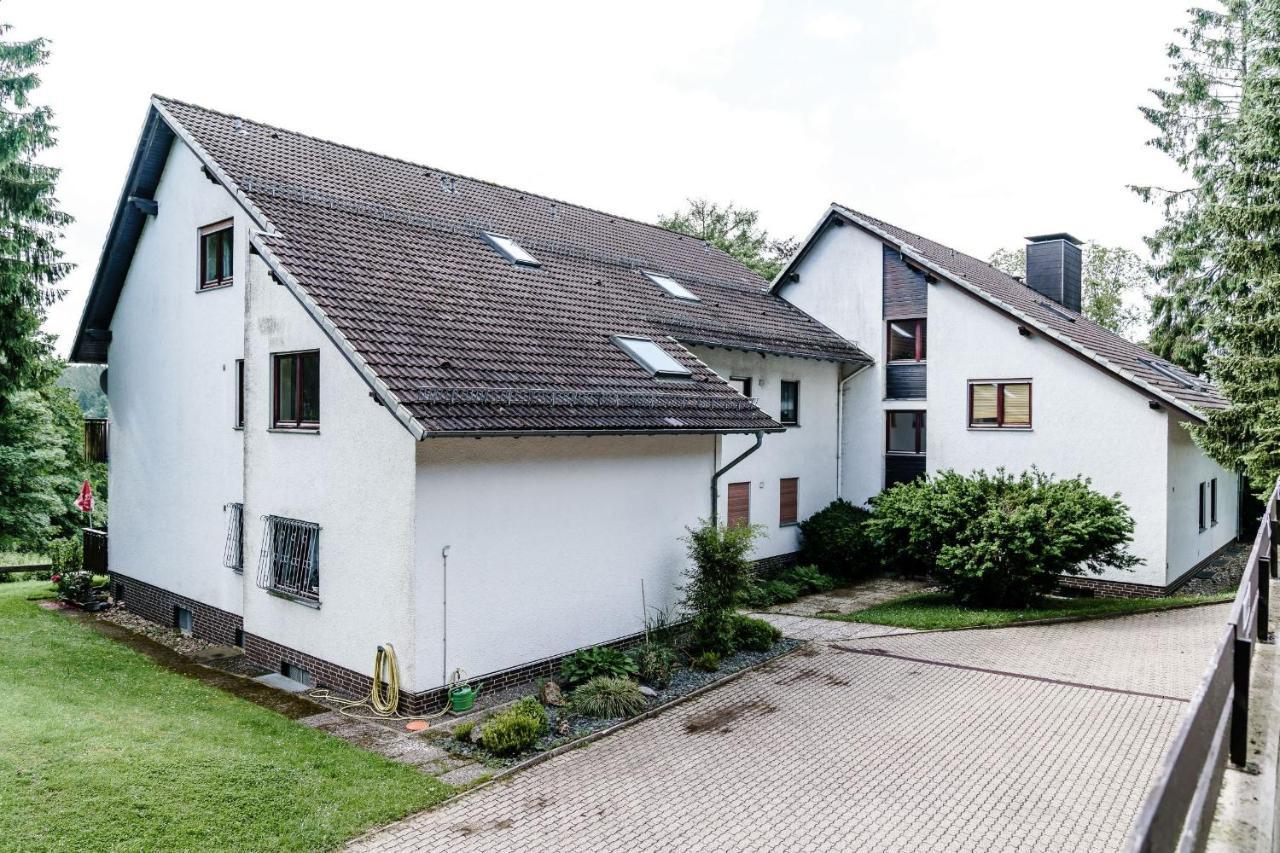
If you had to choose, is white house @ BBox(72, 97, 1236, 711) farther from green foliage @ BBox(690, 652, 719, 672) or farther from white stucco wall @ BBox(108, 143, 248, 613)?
green foliage @ BBox(690, 652, 719, 672)

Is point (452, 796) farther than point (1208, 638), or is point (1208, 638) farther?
point (1208, 638)

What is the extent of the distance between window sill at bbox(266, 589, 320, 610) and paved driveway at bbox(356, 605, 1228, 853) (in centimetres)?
452

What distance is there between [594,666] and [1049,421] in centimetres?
1226

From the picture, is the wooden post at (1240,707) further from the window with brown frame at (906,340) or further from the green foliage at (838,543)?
the window with brown frame at (906,340)

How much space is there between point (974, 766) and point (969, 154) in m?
25.2

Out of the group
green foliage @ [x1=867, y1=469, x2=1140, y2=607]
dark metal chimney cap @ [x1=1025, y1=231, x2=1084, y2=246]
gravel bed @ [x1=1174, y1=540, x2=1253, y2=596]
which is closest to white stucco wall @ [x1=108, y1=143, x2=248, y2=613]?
green foliage @ [x1=867, y1=469, x2=1140, y2=607]

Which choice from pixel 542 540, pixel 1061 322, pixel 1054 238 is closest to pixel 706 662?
pixel 542 540

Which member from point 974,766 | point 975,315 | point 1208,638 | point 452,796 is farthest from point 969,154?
point 452,796

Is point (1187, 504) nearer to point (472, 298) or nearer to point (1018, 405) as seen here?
point (1018, 405)

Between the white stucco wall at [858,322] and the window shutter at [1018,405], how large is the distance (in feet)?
8.42

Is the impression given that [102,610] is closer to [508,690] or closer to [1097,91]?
[508,690]

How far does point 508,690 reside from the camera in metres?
10.8

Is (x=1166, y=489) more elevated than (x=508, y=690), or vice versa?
(x=1166, y=489)

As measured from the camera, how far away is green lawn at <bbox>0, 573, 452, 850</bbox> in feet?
21.9
